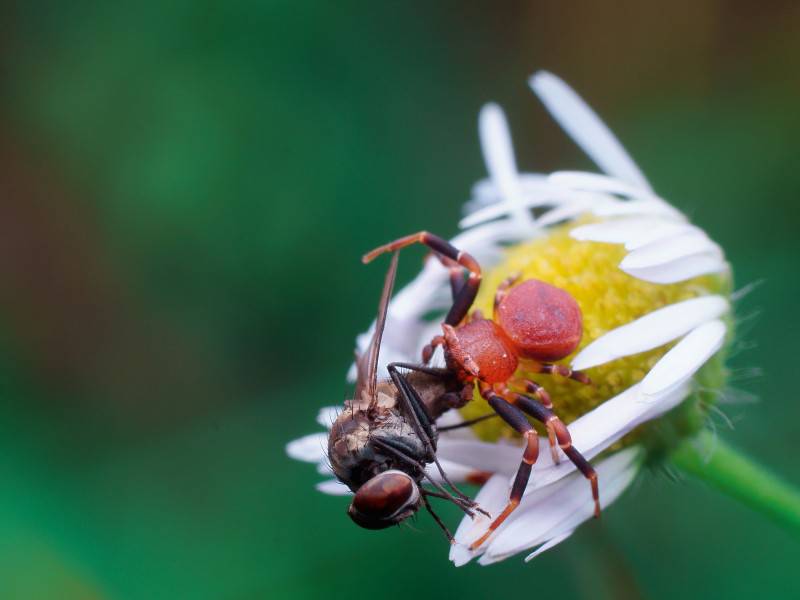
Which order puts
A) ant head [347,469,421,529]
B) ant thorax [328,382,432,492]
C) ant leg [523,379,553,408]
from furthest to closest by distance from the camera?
ant leg [523,379,553,408] → ant thorax [328,382,432,492] → ant head [347,469,421,529]

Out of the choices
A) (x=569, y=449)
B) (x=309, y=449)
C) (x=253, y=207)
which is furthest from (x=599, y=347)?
(x=253, y=207)

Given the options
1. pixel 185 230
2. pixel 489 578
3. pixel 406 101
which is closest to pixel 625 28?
pixel 406 101

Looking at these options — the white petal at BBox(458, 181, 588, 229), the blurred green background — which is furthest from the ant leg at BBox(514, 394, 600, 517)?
the blurred green background

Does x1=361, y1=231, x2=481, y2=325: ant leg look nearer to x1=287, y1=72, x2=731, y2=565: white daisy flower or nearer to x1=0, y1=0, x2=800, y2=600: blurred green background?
x1=287, y1=72, x2=731, y2=565: white daisy flower

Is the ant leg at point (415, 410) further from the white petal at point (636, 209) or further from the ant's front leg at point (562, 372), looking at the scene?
the white petal at point (636, 209)

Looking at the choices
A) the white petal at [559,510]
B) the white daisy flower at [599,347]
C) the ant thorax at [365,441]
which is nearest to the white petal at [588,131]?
the white daisy flower at [599,347]

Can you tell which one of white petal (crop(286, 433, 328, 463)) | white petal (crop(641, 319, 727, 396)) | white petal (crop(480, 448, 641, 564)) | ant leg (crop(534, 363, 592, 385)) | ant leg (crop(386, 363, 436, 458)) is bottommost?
white petal (crop(480, 448, 641, 564))
